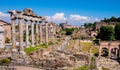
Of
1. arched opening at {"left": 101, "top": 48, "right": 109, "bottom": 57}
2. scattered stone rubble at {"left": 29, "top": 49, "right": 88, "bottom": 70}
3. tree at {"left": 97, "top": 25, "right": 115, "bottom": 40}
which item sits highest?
tree at {"left": 97, "top": 25, "right": 115, "bottom": 40}

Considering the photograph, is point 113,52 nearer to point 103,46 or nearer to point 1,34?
point 103,46

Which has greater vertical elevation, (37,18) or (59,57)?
(37,18)

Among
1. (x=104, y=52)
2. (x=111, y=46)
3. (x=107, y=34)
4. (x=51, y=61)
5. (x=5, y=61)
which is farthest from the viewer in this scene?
(x=107, y=34)

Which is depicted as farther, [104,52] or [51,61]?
[104,52]

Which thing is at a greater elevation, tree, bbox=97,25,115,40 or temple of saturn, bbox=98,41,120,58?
tree, bbox=97,25,115,40

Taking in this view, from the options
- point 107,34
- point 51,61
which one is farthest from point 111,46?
point 51,61

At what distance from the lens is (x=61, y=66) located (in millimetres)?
33312

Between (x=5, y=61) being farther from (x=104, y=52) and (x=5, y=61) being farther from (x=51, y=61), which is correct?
(x=104, y=52)

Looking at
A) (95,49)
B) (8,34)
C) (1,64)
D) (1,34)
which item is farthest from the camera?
(8,34)

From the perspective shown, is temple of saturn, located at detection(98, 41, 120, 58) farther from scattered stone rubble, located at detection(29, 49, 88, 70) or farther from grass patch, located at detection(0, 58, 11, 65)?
grass patch, located at detection(0, 58, 11, 65)

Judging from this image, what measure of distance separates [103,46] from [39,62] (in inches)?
1142

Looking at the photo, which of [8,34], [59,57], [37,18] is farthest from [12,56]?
[8,34]

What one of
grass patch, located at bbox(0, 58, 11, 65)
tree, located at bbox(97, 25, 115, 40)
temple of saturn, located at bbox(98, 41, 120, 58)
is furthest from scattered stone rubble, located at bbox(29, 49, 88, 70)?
tree, located at bbox(97, 25, 115, 40)

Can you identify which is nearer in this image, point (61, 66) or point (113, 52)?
point (61, 66)
